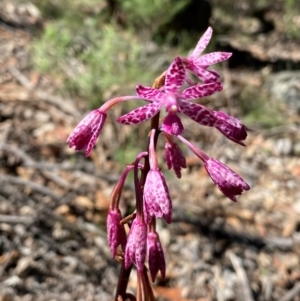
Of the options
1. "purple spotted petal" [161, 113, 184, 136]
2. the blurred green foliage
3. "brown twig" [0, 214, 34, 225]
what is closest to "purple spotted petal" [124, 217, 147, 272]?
"purple spotted petal" [161, 113, 184, 136]

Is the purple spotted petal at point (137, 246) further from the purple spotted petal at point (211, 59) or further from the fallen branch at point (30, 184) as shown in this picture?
the fallen branch at point (30, 184)

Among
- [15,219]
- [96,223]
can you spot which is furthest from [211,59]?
[96,223]

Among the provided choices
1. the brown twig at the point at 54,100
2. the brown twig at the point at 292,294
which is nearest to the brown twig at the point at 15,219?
the brown twig at the point at 54,100

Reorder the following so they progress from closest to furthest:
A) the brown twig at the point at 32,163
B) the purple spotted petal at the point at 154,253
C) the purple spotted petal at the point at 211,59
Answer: the purple spotted petal at the point at 211,59 < the purple spotted petal at the point at 154,253 < the brown twig at the point at 32,163

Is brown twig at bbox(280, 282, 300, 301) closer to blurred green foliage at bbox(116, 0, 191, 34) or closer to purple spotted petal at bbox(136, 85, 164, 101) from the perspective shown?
purple spotted petal at bbox(136, 85, 164, 101)

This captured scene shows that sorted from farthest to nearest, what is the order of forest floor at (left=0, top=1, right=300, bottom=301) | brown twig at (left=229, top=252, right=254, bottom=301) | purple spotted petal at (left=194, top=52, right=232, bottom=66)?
1. brown twig at (left=229, top=252, right=254, bottom=301)
2. forest floor at (left=0, top=1, right=300, bottom=301)
3. purple spotted petal at (left=194, top=52, right=232, bottom=66)

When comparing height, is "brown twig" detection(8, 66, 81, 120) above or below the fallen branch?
above

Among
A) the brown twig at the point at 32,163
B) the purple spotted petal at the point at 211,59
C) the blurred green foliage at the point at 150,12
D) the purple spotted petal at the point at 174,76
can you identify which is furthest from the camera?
the blurred green foliage at the point at 150,12

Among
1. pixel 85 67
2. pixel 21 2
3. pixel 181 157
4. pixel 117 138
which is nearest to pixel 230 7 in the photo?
pixel 21 2
